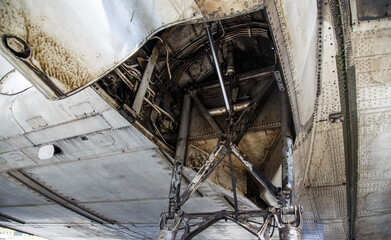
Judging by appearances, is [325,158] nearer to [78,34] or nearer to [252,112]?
[252,112]

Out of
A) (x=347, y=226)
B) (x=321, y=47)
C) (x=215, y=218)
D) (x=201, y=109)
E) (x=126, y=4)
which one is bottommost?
(x=215, y=218)

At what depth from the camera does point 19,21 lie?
1.78 meters

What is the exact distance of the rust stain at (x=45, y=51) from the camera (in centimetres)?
175

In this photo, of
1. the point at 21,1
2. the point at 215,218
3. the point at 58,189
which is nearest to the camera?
the point at 21,1

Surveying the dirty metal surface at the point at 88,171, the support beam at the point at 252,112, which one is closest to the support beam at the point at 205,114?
the support beam at the point at 252,112

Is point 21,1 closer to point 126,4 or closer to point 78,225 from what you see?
point 126,4

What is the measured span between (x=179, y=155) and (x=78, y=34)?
2.69m

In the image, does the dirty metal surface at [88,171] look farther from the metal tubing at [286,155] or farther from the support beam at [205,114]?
the metal tubing at [286,155]

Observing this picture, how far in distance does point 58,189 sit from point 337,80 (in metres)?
6.55

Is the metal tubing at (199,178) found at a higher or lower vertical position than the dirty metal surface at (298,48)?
lower

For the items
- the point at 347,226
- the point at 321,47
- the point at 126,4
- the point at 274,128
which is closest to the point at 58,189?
the point at 274,128

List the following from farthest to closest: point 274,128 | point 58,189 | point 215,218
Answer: point 58,189 → point 274,128 → point 215,218

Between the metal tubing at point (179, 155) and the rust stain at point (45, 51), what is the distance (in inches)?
85.3

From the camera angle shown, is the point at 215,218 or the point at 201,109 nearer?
the point at 215,218
